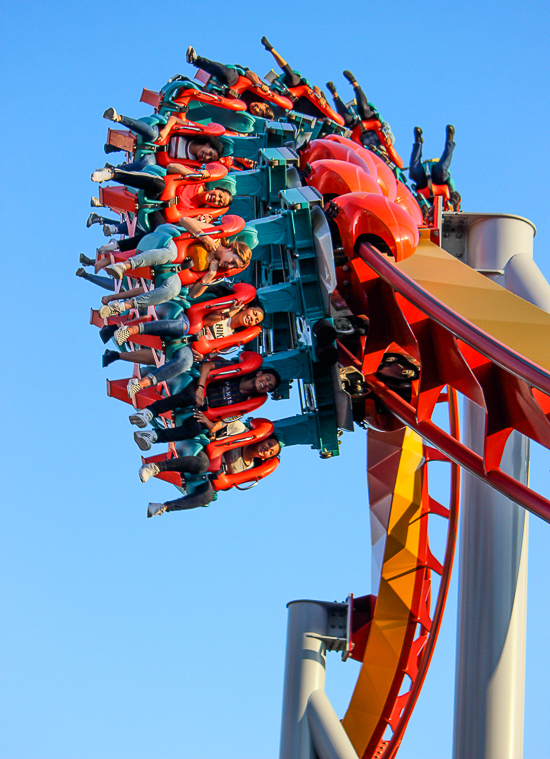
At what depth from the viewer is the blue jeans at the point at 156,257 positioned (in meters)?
7.18

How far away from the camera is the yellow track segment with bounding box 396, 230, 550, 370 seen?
5.77 m

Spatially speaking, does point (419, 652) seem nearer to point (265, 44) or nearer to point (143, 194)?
point (143, 194)

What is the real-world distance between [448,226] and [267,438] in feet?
9.29

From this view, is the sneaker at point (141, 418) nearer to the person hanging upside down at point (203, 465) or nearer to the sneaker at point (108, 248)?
the person hanging upside down at point (203, 465)

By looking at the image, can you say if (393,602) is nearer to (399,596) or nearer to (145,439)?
(399,596)

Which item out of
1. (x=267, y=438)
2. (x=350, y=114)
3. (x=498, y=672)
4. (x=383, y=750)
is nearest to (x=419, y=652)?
(x=383, y=750)

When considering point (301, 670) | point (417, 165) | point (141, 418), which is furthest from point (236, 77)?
point (301, 670)

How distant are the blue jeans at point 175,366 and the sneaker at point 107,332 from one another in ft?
3.64

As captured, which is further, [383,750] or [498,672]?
[383,750]

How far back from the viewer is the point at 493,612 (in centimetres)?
800

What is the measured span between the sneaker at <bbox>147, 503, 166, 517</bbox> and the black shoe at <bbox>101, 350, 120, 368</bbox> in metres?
1.65

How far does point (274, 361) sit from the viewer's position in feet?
25.7

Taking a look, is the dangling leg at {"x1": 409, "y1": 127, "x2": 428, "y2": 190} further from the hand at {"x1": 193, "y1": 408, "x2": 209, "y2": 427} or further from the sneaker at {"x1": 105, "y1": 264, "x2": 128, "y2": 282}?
the sneaker at {"x1": 105, "y1": 264, "x2": 128, "y2": 282}

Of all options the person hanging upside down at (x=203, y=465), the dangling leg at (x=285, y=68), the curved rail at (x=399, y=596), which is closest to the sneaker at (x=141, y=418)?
the person hanging upside down at (x=203, y=465)
